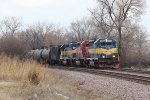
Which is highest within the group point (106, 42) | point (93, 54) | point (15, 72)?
point (106, 42)

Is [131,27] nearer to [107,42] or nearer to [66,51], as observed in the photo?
[66,51]

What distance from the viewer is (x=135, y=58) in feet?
172

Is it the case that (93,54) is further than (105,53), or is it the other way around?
(93,54)

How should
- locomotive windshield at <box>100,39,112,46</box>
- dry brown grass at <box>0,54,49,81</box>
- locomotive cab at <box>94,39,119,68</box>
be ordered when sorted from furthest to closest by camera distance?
locomotive windshield at <box>100,39,112,46</box>
locomotive cab at <box>94,39,119,68</box>
dry brown grass at <box>0,54,49,81</box>

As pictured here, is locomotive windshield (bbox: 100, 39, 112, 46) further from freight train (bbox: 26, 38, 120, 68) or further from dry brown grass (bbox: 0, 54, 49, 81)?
dry brown grass (bbox: 0, 54, 49, 81)

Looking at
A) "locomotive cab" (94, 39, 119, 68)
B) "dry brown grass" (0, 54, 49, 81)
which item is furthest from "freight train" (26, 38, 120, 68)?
"dry brown grass" (0, 54, 49, 81)

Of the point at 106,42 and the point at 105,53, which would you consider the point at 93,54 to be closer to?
the point at 105,53

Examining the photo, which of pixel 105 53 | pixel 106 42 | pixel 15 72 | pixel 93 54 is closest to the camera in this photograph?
pixel 15 72

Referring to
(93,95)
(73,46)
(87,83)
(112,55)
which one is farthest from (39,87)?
(73,46)

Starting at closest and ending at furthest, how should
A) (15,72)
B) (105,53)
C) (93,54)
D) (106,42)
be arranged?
(15,72) < (105,53) < (106,42) < (93,54)

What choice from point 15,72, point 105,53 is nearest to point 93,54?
point 105,53

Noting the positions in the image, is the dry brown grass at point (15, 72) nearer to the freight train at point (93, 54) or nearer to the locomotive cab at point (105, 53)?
the locomotive cab at point (105, 53)

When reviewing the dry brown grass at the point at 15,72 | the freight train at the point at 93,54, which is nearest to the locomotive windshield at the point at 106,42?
the freight train at the point at 93,54

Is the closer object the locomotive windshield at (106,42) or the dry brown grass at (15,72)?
the dry brown grass at (15,72)
